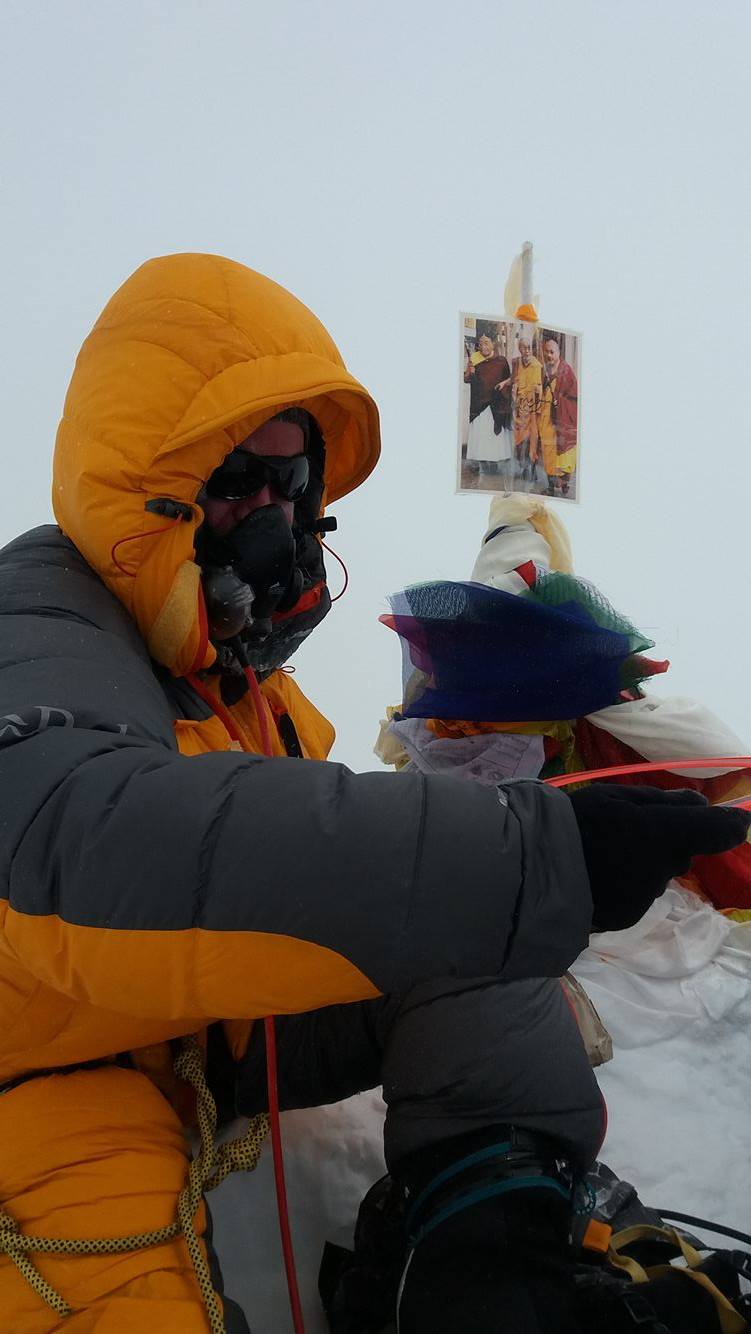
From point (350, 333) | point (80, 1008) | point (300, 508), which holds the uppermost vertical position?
point (350, 333)

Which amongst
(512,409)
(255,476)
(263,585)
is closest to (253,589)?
(263,585)

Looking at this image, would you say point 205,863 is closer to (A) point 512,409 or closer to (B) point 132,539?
(B) point 132,539

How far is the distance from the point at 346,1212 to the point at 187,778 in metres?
0.54

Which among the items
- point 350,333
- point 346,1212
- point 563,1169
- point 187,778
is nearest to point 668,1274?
point 563,1169

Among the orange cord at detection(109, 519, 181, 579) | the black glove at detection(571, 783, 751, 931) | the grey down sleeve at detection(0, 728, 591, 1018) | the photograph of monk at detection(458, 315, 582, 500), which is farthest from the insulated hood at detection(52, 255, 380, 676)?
the photograph of monk at detection(458, 315, 582, 500)

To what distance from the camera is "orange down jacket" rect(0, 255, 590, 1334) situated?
463mm

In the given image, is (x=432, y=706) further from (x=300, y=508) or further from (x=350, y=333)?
(x=350, y=333)

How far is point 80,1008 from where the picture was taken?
2.02ft

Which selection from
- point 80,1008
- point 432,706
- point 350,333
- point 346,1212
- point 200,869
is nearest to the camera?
point 200,869

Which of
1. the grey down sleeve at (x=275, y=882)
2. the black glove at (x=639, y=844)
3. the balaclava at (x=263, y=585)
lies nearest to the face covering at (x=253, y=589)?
the balaclava at (x=263, y=585)

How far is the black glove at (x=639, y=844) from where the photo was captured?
0.47 m

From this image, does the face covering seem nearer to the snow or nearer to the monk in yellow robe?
the snow

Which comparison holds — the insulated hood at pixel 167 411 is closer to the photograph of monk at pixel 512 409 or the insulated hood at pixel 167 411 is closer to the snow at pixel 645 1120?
the snow at pixel 645 1120

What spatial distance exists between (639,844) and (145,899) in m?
0.27
